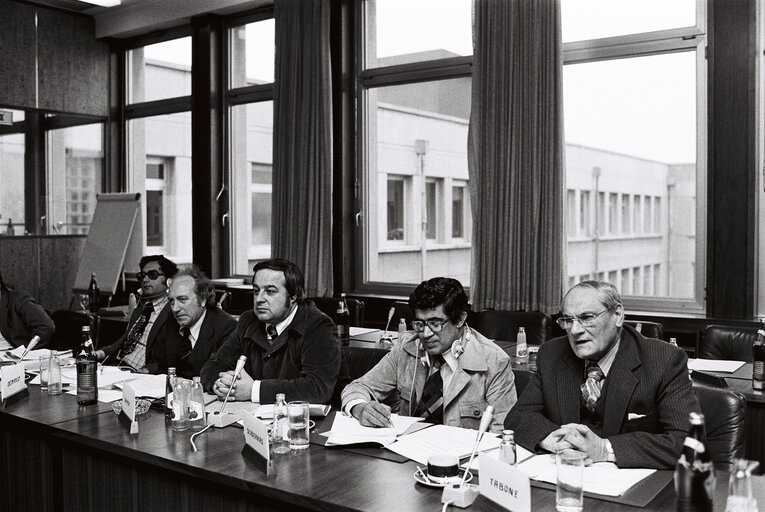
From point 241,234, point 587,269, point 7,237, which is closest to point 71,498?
point 587,269

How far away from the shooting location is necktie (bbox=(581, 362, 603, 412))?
2467 millimetres

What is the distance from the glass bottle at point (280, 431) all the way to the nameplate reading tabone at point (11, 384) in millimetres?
1378

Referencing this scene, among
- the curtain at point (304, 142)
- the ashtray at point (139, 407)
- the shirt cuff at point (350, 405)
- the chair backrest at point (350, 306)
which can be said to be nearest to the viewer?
the shirt cuff at point (350, 405)

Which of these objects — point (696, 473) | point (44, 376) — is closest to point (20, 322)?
point (44, 376)

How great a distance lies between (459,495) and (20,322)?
4111 millimetres

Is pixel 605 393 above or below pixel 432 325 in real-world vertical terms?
below

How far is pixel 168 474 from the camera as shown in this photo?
244 cm

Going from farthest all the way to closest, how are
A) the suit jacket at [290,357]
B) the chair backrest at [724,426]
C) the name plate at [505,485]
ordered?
the suit jacket at [290,357] < the chair backrest at [724,426] < the name plate at [505,485]

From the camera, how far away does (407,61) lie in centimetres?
639

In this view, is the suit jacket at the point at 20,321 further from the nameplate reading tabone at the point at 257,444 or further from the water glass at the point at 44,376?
the nameplate reading tabone at the point at 257,444

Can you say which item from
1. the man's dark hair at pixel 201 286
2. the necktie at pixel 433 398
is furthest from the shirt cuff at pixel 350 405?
the man's dark hair at pixel 201 286

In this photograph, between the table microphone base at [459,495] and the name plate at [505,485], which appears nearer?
the name plate at [505,485]

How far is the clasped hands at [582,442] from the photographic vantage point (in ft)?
7.13

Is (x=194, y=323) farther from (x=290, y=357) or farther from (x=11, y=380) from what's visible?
(x=11, y=380)
